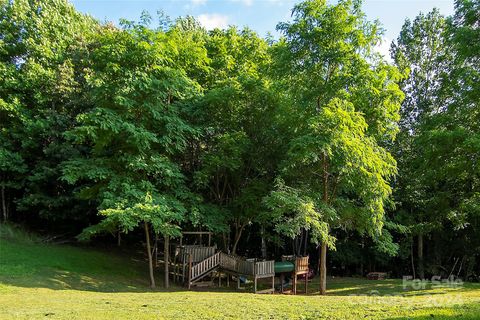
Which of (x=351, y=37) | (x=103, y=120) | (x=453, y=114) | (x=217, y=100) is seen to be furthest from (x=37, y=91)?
(x=453, y=114)

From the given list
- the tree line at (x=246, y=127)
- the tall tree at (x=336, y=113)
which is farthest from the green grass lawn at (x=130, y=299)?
the tall tree at (x=336, y=113)

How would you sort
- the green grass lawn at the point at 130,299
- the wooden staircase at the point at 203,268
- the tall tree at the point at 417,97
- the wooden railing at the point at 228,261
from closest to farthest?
1. the green grass lawn at the point at 130,299
2. the wooden staircase at the point at 203,268
3. the wooden railing at the point at 228,261
4. the tall tree at the point at 417,97

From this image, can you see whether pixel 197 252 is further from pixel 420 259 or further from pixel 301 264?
pixel 420 259

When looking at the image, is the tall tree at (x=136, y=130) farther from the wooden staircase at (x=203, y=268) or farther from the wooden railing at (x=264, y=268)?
the wooden railing at (x=264, y=268)

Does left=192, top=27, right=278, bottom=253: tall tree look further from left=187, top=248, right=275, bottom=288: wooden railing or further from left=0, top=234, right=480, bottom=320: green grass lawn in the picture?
left=0, top=234, right=480, bottom=320: green grass lawn

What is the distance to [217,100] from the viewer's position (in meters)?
16.1

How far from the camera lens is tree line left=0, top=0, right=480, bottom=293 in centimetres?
1402

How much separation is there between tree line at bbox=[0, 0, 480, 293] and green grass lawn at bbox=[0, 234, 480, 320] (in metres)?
2.15

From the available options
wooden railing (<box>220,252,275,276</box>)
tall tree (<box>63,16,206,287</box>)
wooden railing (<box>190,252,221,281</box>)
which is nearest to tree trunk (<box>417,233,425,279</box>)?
wooden railing (<box>220,252,275,276</box>)

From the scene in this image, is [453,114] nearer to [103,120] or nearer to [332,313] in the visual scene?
[332,313]

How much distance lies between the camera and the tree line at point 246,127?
1402 centimetres

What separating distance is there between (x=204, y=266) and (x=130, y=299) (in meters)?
6.21

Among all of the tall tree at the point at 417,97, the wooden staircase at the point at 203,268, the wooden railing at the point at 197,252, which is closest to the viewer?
the wooden staircase at the point at 203,268

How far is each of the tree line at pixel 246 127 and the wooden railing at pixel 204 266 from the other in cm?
149
